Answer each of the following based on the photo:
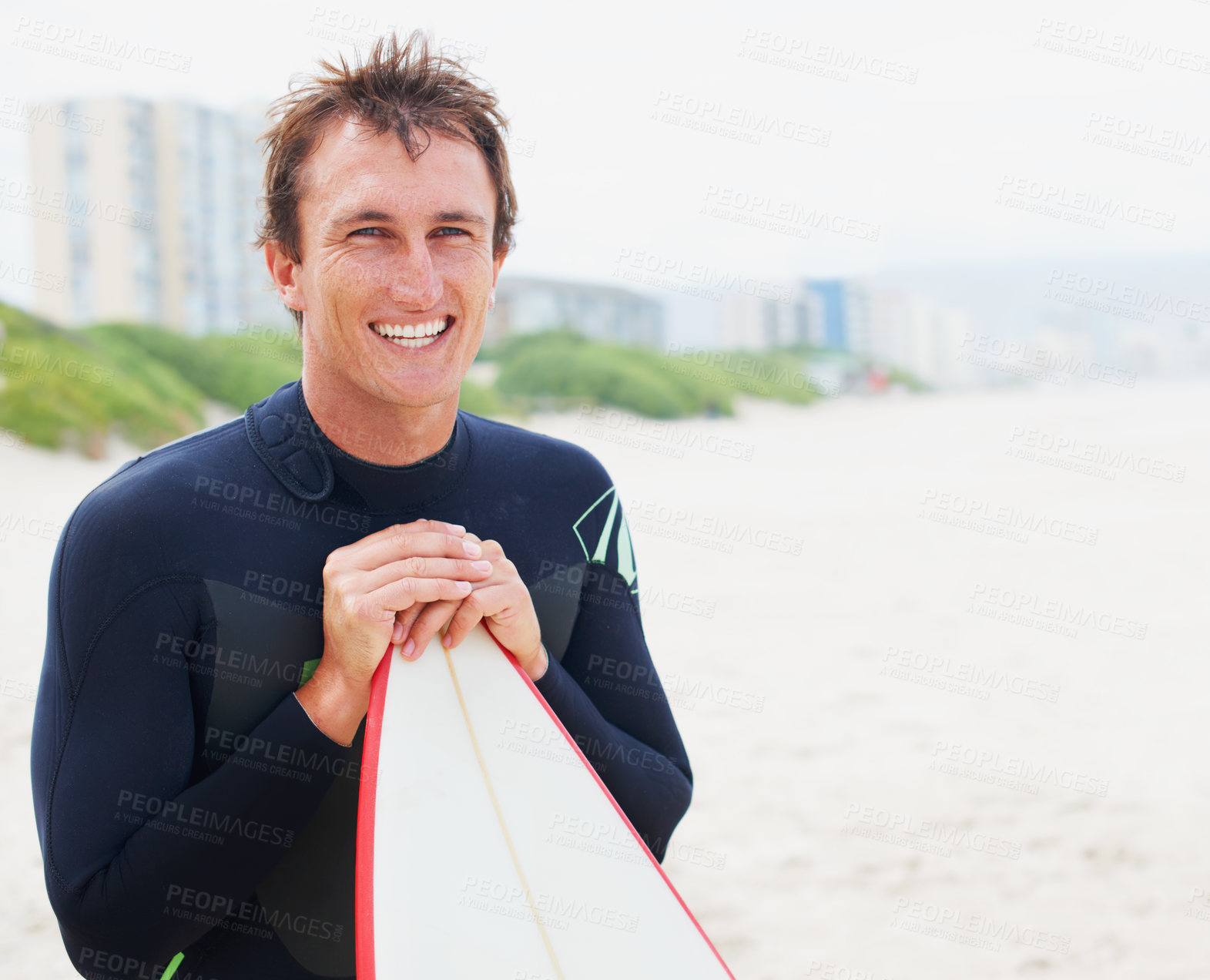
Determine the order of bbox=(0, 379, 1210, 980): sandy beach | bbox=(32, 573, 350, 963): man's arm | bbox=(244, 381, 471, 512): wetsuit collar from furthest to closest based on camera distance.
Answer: bbox=(0, 379, 1210, 980): sandy beach → bbox=(244, 381, 471, 512): wetsuit collar → bbox=(32, 573, 350, 963): man's arm

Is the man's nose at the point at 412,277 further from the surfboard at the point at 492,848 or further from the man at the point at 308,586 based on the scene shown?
the surfboard at the point at 492,848

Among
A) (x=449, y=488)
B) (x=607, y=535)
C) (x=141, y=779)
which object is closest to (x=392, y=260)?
(x=449, y=488)

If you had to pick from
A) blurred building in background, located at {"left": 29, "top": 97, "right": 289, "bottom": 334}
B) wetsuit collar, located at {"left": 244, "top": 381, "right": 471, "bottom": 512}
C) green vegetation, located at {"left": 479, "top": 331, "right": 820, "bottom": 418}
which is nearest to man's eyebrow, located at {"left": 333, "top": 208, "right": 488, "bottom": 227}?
wetsuit collar, located at {"left": 244, "top": 381, "right": 471, "bottom": 512}

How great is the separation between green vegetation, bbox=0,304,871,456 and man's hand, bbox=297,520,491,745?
1.70m

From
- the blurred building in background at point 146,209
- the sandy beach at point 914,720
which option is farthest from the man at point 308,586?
the blurred building in background at point 146,209

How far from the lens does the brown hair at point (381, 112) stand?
61.9 inches

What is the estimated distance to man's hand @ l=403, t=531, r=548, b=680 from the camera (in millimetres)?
1528

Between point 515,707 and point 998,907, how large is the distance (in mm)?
3309

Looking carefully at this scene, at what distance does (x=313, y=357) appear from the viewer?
1660 mm

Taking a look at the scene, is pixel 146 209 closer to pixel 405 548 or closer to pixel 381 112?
pixel 381 112

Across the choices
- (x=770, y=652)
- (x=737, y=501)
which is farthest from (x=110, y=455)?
(x=770, y=652)

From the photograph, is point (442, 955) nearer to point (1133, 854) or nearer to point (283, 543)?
point (283, 543)

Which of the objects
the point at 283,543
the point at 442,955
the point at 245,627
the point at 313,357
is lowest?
the point at 442,955

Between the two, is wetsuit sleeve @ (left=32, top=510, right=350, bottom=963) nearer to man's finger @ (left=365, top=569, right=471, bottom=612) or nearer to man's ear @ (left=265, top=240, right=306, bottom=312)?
man's finger @ (left=365, top=569, right=471, bottom=612)
